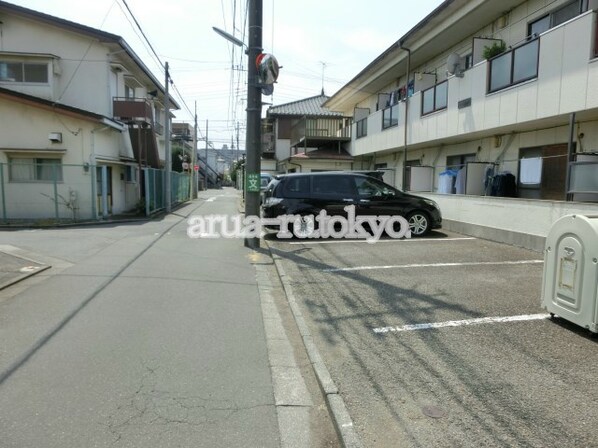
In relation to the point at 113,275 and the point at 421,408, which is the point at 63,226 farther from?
the point at 421,408

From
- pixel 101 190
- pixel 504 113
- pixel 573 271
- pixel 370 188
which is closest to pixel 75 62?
pixel 101 190

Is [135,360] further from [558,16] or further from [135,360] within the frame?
[558,16]

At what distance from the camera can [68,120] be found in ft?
52.0

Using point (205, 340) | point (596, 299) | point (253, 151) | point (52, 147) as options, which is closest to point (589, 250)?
point (596, 299)

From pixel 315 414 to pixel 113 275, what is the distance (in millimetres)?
5227

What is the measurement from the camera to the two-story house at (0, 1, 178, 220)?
15758 mm

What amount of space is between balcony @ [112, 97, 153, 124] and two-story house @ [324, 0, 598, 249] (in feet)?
35.8

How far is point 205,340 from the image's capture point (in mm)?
4504

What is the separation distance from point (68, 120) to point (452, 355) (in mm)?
16124

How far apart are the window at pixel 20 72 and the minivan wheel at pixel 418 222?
16.6 metres

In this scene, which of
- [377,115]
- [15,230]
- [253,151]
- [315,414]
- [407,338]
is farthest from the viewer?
[377,115]

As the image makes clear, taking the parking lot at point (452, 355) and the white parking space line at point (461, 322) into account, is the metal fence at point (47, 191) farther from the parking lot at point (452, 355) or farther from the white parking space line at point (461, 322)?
the white parking space line at point (461, 322)

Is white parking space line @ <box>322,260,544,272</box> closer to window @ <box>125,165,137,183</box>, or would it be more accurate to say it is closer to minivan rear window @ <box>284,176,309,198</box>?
minivan rear window @ <box>284,176,309,198</box>

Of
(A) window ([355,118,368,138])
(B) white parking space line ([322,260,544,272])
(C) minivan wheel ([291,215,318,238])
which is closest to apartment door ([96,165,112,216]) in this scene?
(C) minivan wheel ([291,215,318,238])
